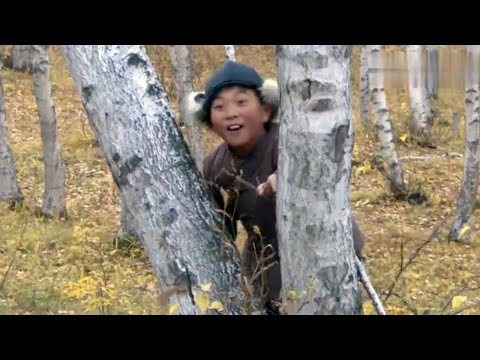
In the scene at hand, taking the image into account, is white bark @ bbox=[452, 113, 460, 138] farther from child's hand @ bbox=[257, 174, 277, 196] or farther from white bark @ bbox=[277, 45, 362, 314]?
white bark @ bbox=[277, 45, 362, 314]

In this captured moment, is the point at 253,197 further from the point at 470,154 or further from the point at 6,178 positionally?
the point at 6,178

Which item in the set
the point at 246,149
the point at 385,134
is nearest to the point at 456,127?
the point at 385,134

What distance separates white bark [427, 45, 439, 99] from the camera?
1888 centimetres

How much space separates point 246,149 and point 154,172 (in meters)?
0.77

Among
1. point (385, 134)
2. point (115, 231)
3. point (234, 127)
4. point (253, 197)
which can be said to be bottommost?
point (115, 231)

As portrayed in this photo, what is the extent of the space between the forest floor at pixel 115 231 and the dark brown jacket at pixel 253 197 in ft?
1.54

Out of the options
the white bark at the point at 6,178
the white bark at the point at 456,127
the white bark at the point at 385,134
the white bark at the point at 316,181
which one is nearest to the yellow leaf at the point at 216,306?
the white bark at the point at 316,181

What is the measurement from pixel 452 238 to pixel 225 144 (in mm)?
7320

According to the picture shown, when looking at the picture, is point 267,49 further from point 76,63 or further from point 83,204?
point 76,63

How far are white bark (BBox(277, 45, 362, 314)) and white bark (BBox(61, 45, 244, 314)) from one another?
35 centimetres

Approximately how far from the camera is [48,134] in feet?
34.9

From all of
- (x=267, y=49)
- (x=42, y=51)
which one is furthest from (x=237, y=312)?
(x=267, y=49)

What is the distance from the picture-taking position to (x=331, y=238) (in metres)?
2.71

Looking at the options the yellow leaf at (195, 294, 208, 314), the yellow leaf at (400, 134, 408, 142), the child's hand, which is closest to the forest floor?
the yellow leaf at (400, 134, 408, 142)
